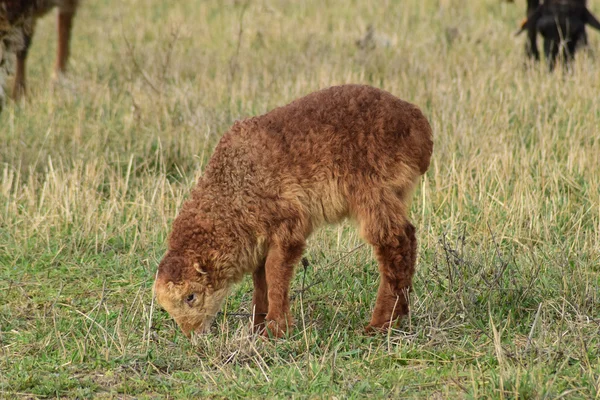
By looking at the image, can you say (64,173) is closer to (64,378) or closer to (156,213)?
(156,213)

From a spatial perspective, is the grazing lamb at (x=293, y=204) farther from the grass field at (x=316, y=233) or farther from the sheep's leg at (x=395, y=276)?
the grass field at (x=316, y=233)

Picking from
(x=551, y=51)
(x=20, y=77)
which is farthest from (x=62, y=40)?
(x=551, y=51)

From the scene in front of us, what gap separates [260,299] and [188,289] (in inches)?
20.7

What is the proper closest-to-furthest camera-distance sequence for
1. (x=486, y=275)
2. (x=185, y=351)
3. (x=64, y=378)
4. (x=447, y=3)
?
(x=64, y=378) → (x=185, y=351) → (x=486, y=275) → (x=447, y=3)

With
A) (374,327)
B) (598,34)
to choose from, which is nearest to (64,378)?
(374,327)

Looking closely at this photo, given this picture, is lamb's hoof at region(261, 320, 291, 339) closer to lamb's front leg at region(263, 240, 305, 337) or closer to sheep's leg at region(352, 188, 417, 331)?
lamb's front leg at region(263, 240, 305, 337)

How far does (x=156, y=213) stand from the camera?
614 centimetres

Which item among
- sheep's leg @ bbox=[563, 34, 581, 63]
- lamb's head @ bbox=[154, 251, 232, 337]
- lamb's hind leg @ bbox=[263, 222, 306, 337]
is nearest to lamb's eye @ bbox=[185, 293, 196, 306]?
lamb's head @ bbox=[154, 251, 232, 337]

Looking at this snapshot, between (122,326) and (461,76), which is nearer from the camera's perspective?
(122,326)

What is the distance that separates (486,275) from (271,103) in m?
3.53

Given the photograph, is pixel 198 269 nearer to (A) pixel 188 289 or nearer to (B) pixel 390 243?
(A) pixel 188 289

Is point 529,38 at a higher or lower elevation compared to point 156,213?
higher

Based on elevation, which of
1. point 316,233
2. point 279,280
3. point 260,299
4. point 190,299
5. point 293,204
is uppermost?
point 293,204

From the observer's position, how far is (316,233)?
5.76m
